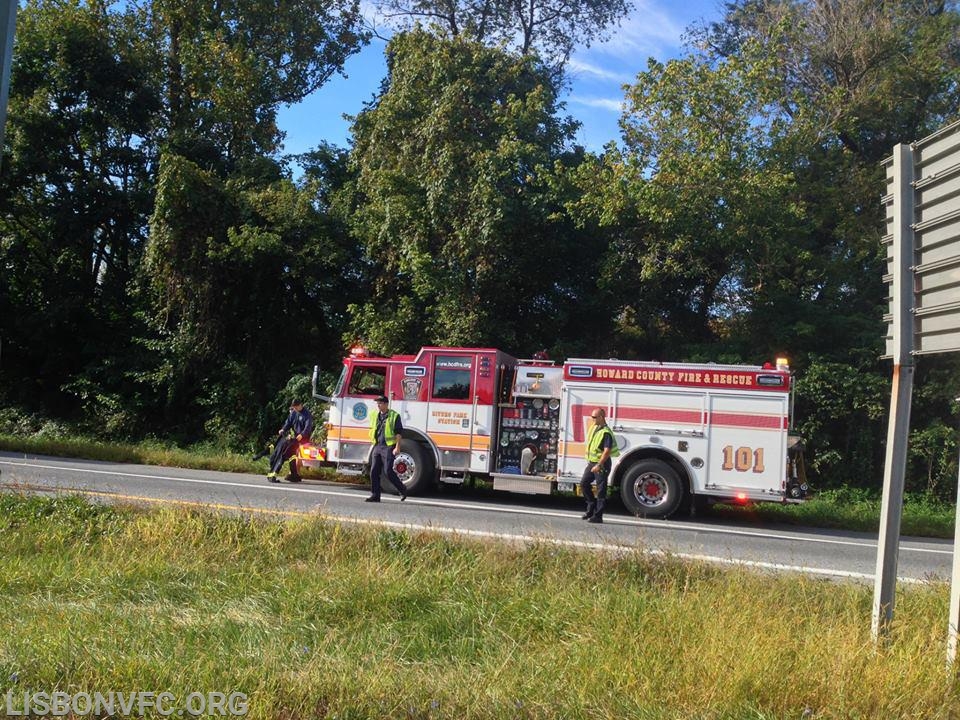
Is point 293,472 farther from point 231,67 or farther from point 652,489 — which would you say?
point 231,67

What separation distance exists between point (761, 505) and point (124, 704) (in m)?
12.5

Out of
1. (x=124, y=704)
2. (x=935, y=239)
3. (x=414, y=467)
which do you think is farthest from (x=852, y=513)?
(x=124, y=704)

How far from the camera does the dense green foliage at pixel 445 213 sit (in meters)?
17.1

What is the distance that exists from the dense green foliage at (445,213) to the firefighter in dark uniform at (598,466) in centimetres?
655

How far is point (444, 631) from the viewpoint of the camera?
504 centimetres

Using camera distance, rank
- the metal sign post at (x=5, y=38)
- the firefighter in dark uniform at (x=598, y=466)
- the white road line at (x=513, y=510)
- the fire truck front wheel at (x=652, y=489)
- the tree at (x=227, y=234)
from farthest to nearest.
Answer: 1. the tree at (x=227, y=234)
2. the fire truck front wheel at (x=652, y=489)
3. the firefighter in dark uniform at (x=598, y=466)
4. the white road line at (x=513, y=510)
5. the metal sign post at (x=5, y=38)

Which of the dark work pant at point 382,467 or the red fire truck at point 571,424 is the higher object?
the red fire truck at point 571,424

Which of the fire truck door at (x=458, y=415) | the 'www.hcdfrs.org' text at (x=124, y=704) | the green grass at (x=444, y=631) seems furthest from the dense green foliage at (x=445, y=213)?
the 'www.hcdfrs.org' text at (x=124, y=704)

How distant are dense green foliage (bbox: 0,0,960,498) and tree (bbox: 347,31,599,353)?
0.07m

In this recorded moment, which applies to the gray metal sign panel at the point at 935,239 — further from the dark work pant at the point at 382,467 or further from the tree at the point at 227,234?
the tree at the point at 227,234

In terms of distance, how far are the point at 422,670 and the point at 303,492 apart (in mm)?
9480

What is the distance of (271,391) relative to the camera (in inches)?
846

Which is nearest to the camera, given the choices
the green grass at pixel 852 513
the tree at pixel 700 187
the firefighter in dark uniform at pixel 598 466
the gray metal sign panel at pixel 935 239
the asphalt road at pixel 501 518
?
the gray metal sign panel at pixel 935 239

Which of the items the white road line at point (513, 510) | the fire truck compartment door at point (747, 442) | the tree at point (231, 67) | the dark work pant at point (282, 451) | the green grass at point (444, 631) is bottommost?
the white road line at point (513, 510)
